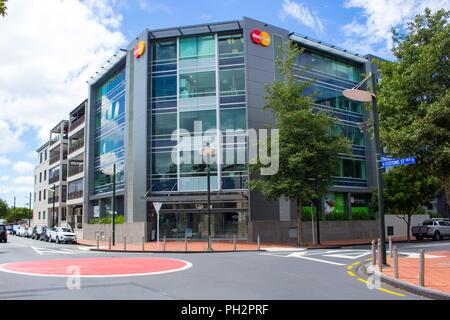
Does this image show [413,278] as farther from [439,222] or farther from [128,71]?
[128,71]

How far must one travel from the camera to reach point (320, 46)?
39.5m


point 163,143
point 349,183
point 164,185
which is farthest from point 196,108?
point 349,183

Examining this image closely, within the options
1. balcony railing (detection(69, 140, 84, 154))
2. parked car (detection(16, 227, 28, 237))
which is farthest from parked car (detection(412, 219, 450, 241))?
parked car (detection(16, 227, 28, 237))

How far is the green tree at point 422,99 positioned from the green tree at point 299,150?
8.62m

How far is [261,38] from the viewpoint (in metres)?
35.4

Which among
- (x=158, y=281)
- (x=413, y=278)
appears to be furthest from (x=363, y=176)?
(x=158, y=281)

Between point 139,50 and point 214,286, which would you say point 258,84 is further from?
point 214,286

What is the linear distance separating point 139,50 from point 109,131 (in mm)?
10346

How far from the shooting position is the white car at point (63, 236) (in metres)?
39.2

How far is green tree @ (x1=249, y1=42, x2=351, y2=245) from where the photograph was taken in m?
27.6

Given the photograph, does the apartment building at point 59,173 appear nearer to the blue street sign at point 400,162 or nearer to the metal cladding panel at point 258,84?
the metal cladding panel at point 258,84

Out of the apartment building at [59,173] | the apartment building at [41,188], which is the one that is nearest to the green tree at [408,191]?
the apartment building at [59,173]

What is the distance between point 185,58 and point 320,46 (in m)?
12.6

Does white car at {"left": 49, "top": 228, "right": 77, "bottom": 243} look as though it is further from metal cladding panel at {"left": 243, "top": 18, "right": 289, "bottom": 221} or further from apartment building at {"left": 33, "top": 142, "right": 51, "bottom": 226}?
apartment building at {"left": 33, "top": 142, "right": 51, "bottom": 226}
